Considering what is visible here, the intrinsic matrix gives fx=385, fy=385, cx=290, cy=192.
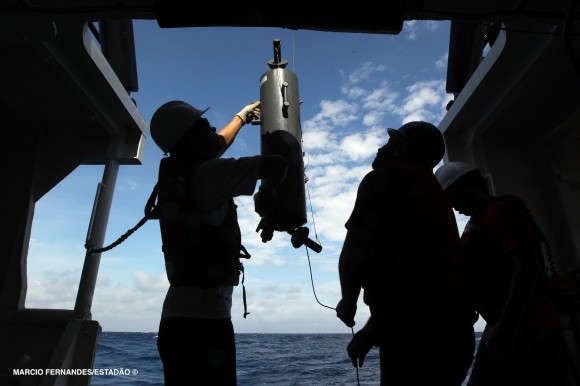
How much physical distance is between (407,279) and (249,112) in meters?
2.37

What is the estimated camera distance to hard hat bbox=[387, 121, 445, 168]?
6.77 ft

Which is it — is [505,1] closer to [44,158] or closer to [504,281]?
[504,281]

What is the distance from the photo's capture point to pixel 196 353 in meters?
1.80

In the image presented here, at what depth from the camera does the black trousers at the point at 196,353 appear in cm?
178


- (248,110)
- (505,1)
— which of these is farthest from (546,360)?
(248,110)

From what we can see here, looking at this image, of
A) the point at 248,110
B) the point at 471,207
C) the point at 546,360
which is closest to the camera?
the point at 546,360

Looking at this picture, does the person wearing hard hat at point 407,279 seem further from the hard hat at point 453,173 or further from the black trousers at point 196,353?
the hard hat at point 453,173

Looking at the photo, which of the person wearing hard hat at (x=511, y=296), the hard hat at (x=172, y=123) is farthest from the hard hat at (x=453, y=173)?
the hard hat at (x=172, y=123)

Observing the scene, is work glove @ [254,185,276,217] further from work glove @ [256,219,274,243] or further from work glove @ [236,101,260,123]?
work glove @ [236,101,260,123]

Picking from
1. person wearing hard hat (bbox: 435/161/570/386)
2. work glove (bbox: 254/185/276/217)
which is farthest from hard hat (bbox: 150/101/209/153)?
person wearing hard hat (bbox: 435/161/570/386)

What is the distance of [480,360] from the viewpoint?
8.37ft

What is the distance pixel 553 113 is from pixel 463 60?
4.63 feet

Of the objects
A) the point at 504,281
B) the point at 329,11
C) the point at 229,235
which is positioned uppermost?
the point at 329,11

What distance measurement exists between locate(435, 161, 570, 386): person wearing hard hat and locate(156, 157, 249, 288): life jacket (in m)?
1.28
